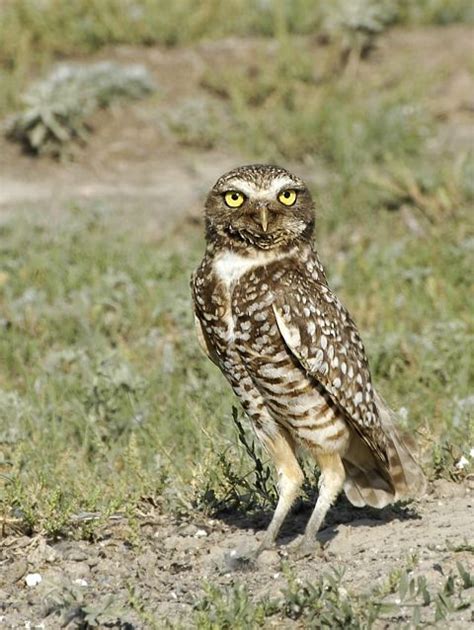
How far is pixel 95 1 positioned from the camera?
45.4ft

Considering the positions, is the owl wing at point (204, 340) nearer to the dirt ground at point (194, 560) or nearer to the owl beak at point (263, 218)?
the owl beak at point (263, 218)

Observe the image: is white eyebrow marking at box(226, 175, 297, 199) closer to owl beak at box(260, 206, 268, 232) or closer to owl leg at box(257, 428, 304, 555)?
owl beak at box(260, 206, 268, 232)

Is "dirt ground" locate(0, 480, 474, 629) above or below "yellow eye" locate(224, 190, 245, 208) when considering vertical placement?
A: below

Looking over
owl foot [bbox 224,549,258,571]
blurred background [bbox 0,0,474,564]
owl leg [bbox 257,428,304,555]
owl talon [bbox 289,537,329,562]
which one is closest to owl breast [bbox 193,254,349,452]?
owl leg [bbox 257,428,304,555]

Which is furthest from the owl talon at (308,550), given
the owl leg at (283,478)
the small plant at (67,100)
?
the small plant at (67,100)

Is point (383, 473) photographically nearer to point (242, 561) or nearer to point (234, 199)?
point (242, 561)

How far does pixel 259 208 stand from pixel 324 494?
1.24 metres

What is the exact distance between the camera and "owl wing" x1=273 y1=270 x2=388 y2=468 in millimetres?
5277

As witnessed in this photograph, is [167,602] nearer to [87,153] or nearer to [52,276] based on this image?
[52,276]

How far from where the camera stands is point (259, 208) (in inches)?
209

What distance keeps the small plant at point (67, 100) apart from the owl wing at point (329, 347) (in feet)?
22.6

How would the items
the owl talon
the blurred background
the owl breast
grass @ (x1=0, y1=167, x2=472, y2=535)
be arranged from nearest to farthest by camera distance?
the owl breast → the owl talon → grass @ (x1=0, y1=167, x2=472, y2=535) → the blurred background

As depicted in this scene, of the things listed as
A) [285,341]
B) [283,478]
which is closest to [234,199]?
[285,341]

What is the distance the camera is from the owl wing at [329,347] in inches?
208
